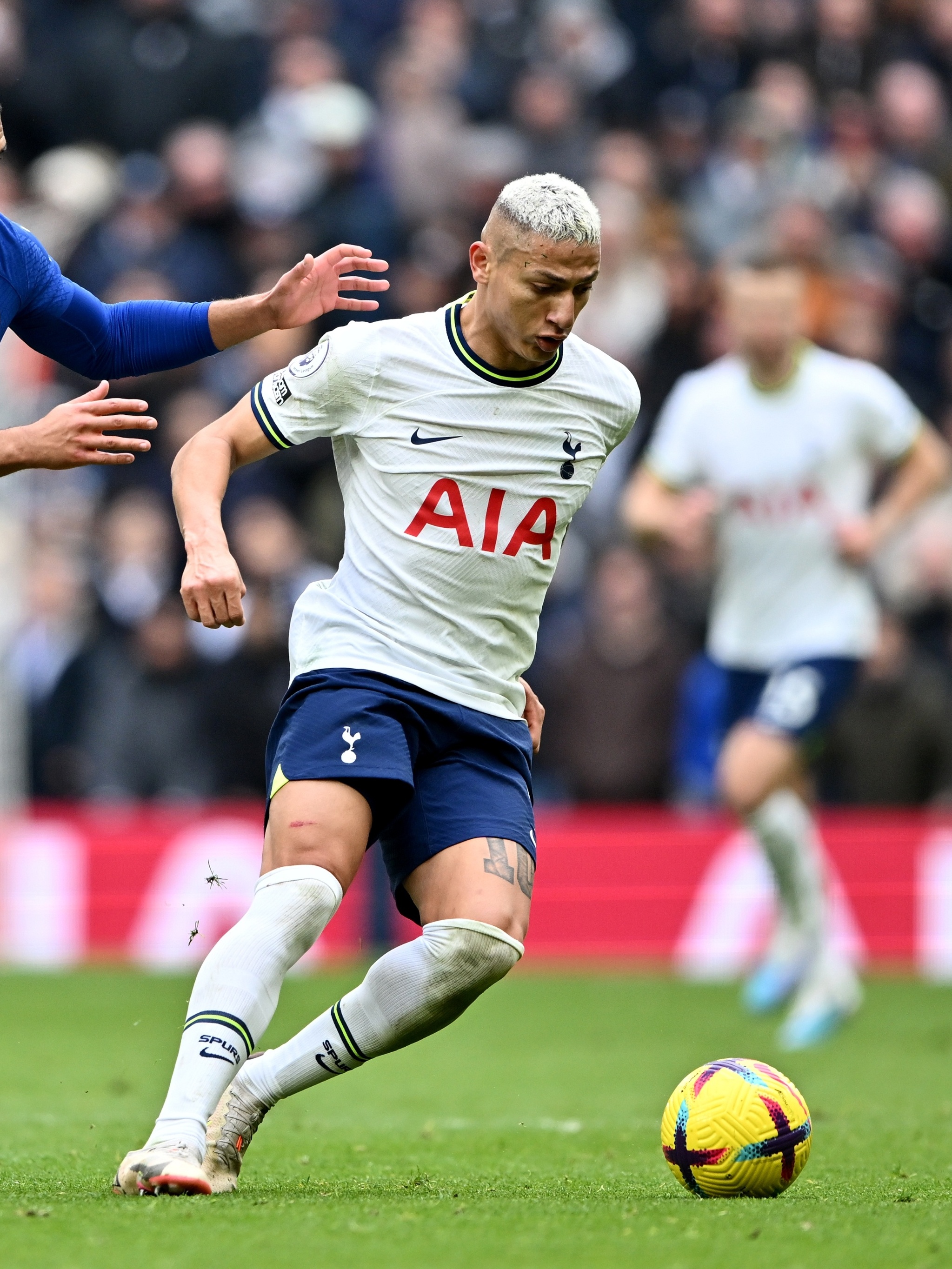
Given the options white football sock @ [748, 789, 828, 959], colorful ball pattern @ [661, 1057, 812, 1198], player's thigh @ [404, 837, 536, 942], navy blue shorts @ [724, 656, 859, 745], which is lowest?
white football sock @ [748, 789, 828, 959]

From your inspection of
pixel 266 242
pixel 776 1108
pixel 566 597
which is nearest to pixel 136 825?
pixel 566 597

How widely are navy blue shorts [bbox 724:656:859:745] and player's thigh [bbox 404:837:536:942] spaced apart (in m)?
4.23

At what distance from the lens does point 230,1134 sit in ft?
16.5

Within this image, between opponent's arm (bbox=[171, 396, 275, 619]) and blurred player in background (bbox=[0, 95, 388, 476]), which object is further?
blurred player in background (bbox=[0, 95, 388, 476])

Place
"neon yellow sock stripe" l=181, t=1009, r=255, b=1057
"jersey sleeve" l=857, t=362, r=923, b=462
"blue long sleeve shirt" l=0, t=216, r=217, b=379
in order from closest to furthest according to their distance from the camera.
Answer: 1. "neon yellow sock stripe" l=181, t=1009, r=255, b=1057
2. "blue long sleeve shirt" l=0, t=216, r=217, b=379
3. "jersey sleeve" l=857, t=362, r=923, b=462

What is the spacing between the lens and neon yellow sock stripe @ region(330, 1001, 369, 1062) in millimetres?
5152

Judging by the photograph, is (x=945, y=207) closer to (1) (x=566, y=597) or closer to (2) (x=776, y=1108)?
(1) (x=566, y=597)

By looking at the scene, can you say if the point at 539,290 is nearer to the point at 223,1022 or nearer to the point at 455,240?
the point at 223,1022

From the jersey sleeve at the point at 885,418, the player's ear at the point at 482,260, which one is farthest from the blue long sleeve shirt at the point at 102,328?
the jersey sleeve at the point at 885,418

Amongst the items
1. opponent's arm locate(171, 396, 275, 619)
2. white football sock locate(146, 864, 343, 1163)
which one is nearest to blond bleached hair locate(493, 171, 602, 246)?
opponent's arm locate(171, 396, 275, 619)

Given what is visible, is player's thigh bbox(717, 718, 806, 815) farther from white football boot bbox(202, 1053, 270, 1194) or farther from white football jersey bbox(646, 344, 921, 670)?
white football boot bbox(202, 1053, 270, 1194)

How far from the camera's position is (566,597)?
1396cm

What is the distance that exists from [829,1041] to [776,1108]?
14.9 feet

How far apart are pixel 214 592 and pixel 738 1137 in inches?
71.4
